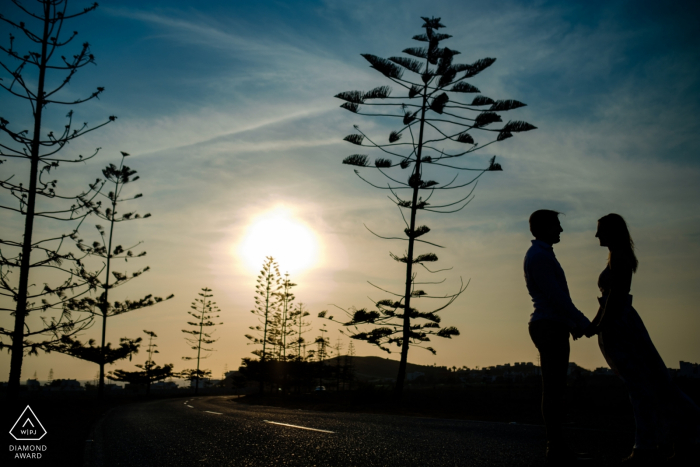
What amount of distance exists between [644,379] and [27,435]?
7684 mm

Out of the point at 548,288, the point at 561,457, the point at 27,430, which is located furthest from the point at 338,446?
the point at 27,430

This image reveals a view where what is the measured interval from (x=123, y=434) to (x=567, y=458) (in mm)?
5919

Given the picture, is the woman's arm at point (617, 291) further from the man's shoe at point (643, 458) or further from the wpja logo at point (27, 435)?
the wpja logo at point (27, 435)

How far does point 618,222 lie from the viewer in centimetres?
399

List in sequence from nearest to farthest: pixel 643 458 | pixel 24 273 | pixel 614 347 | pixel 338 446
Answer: pixel 643 458, pixel 614 347, pixel 338 446, pixel 24 273

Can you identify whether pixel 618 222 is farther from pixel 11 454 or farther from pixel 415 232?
pixel 415 232

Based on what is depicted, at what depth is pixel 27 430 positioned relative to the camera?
7.73m

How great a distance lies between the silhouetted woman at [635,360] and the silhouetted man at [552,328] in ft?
0.69

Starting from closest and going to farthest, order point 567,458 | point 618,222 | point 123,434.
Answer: point 567,458, point 618,222, point 123,434

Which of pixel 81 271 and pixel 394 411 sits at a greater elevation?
pixel 81 271

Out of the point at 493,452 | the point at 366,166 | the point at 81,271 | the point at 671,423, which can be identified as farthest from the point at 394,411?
the point at 366,166

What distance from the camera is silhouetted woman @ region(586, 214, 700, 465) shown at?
11.7 ft

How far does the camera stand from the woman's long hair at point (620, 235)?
3930 mm

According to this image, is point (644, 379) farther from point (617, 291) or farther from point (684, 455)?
point (617, 291)
